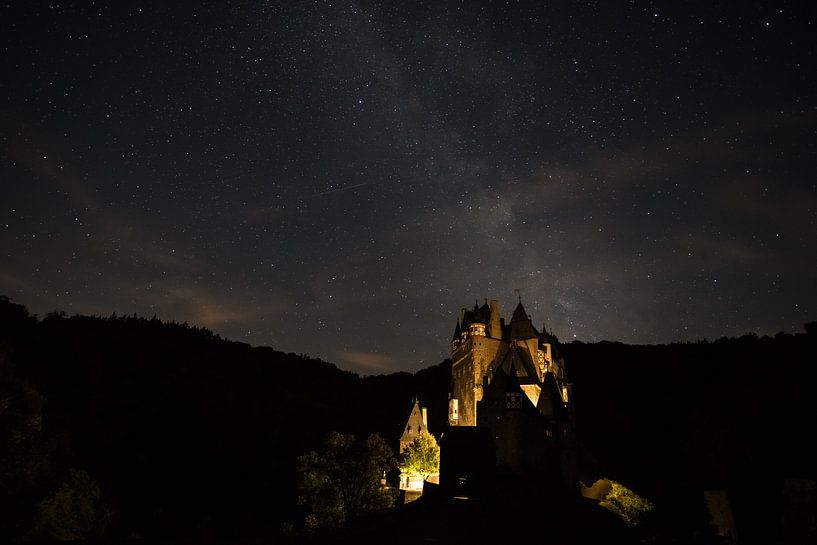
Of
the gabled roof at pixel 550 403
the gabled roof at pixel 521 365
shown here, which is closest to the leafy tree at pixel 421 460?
the gabled roof at pixel 550 403

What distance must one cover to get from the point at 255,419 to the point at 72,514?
172ft

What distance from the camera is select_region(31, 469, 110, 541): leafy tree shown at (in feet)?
96.7

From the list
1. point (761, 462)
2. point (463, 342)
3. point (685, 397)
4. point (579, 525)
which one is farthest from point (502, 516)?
point (685, 397)

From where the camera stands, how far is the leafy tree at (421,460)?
52125mm

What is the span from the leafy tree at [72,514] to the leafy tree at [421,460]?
26.9 m

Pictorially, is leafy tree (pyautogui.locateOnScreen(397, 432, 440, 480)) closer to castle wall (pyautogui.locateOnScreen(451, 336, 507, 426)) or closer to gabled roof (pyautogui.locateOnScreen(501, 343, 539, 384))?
castle wall (pyautogui.locateOnScreen(451, 336, 507, 426))

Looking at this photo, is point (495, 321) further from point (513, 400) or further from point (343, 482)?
point (343, 482)

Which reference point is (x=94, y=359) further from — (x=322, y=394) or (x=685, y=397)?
(x=685, y=397)

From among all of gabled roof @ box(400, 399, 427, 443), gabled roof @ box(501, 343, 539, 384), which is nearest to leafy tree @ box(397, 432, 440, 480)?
gabled roof @ box(400, 399, 427, 443)

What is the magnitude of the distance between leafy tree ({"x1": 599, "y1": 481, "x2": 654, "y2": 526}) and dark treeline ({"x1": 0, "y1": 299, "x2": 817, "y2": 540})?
6.11m

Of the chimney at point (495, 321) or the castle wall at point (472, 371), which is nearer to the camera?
the castle wall at point (472, 371)

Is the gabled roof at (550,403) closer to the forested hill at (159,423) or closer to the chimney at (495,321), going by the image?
the chimney at (495,321)

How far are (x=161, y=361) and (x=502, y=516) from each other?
79580mm

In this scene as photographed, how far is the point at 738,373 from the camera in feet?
334
